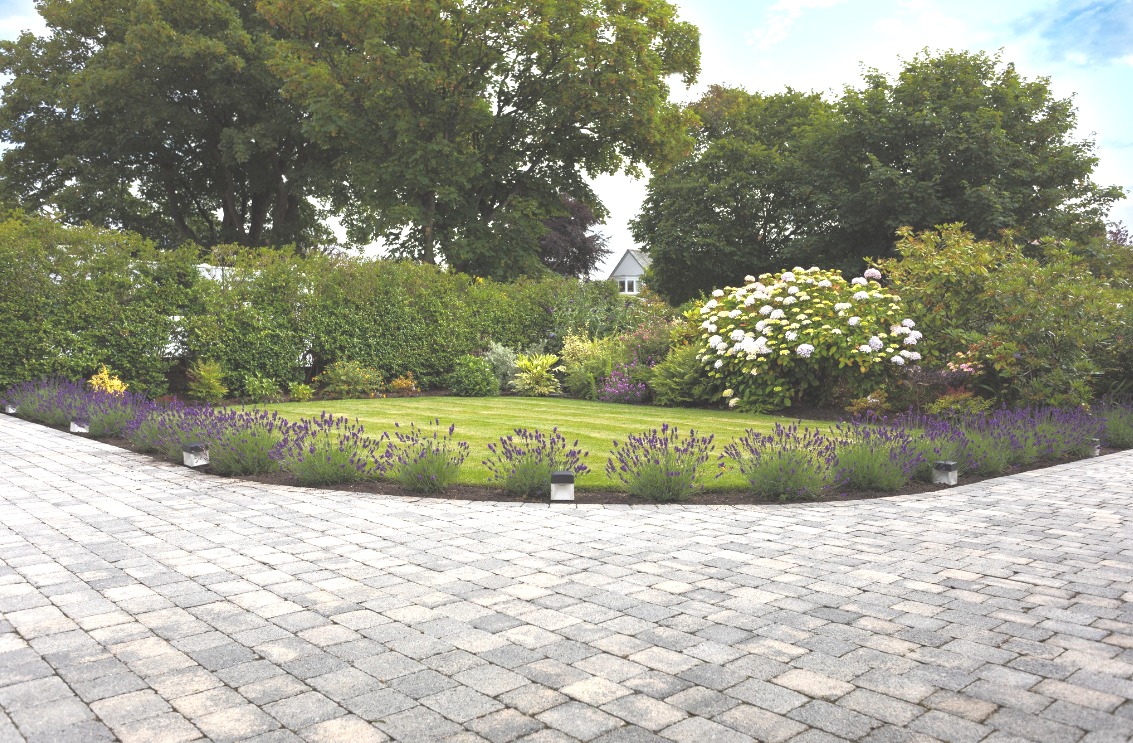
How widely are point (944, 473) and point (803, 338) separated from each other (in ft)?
16.3

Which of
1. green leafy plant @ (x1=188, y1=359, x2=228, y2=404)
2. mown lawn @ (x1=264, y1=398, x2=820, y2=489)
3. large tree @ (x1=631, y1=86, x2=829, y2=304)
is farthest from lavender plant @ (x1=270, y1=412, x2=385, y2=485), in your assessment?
large tree @ (x1=631, y1=86, x2=829, y2=304)

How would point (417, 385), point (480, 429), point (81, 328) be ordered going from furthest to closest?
point (417, 385)
point (81, 328)
point (480, 429)

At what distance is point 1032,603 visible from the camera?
3.67 meters

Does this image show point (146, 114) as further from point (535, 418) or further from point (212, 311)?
point (535, 418)

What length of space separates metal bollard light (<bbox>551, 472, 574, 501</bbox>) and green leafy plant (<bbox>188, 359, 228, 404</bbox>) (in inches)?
318

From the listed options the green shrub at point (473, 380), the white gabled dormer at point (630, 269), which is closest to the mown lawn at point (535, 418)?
the green shrub at point (473, 380)

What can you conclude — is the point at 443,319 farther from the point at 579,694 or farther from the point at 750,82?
the point at 750,82

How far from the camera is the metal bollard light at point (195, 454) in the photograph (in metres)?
7.34

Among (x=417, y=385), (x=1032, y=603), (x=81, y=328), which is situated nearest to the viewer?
(x=1032, y=603)

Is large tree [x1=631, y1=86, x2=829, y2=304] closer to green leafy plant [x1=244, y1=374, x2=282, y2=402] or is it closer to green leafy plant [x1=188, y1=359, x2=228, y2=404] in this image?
green leafy plant [x1=244, y1=374, x2=282, y2=402]

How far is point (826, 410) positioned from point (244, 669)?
34.6 ft

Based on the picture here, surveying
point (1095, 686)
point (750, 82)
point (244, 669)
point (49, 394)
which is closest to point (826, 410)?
point (1095, 686)

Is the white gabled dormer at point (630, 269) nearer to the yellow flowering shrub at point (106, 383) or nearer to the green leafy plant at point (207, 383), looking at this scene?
the green leafy plant at point (207, 383)

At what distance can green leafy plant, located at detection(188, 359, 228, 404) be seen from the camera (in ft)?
39.5
